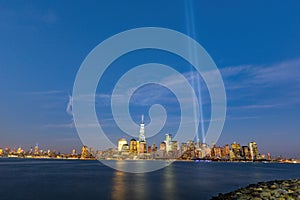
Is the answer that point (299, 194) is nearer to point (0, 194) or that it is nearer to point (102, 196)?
point (102, 196)

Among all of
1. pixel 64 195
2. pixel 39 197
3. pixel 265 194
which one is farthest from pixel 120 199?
pixel 265 194

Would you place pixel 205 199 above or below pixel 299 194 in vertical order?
below

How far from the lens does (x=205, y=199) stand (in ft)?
83.5

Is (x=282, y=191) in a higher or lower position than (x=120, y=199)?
higher

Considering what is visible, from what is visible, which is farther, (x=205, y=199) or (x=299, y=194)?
(x=205, y=199)

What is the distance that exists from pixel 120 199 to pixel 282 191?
1520 centimetres

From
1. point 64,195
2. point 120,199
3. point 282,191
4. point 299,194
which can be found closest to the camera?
point 299,194

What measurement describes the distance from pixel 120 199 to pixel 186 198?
23.2 ft

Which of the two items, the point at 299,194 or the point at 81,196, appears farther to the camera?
the point at 81,196

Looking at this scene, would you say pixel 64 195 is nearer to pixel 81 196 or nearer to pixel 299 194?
pixel 81 196

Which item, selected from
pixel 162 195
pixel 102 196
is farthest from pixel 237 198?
pixel 102 196

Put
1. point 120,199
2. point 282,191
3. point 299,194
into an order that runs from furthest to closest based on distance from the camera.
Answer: point 120,199 < point 282,191 < point 299,194

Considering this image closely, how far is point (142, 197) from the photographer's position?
2528 centimetres

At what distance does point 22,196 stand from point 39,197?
241 cm
